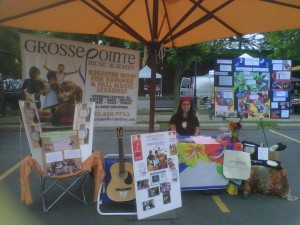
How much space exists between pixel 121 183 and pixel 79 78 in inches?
57.8

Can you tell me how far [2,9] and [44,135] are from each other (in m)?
1.61

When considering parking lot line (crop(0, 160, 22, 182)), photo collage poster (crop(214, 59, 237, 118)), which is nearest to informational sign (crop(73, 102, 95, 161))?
parking lot line (crop(0, 160, 22, 182))

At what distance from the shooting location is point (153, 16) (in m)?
4.53

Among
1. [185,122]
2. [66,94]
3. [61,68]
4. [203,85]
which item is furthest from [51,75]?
[203,85]

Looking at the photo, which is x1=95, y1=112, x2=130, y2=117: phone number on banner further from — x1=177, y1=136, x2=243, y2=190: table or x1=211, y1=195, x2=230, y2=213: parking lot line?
x1=211, y1=195, x2=230, y2=213: parking lot line

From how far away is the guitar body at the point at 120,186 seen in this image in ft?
15.3

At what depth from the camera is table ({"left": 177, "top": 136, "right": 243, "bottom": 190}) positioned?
5.09 metres

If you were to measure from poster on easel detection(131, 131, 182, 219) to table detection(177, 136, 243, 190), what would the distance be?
59cm

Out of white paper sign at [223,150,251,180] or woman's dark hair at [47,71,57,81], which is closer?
woman's dark hair at [47,71,57,81]

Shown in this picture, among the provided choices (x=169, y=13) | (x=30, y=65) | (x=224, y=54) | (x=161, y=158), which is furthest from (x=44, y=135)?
(x=224, y=54)

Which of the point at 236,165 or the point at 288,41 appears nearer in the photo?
the point at 236,165

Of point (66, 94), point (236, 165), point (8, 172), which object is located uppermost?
point (66, 94)

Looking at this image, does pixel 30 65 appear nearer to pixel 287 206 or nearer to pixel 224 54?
pixel 287 206

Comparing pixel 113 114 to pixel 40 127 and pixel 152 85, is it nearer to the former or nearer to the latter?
pixel 152 85
